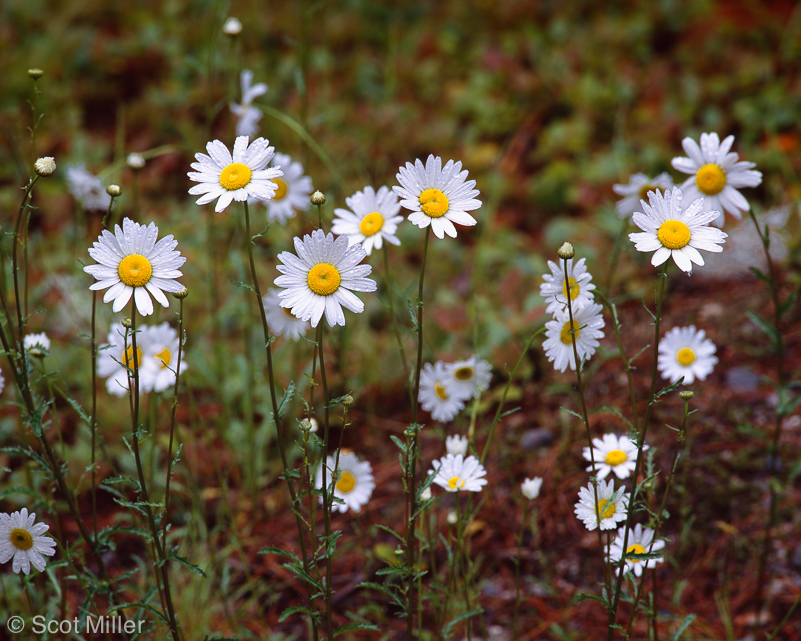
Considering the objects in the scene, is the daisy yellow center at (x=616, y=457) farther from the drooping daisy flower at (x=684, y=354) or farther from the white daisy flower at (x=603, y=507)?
the drooping daisy flower at (x=684, y=354)

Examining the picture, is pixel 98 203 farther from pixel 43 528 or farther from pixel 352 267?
pixel 352 267

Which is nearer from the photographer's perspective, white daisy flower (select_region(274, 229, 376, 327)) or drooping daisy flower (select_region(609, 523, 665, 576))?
white daisy flower (select_region(274, 229, 376, 327))

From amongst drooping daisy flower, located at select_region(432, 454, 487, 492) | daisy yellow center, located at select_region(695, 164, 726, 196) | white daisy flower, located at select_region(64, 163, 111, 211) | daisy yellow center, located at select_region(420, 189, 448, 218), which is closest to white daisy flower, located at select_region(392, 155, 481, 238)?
daisy yellow center, located at select_region(420, 189, 448, 218)

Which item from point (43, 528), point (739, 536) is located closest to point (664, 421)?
point (739, 536)

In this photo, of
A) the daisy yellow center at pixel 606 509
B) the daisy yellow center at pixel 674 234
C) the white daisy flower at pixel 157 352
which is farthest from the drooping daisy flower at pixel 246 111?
the daisy yellow center at pixel 606 509

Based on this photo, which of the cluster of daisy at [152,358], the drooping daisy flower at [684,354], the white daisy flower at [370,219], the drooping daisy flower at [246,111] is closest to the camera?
the white daisy flower at [370,219]

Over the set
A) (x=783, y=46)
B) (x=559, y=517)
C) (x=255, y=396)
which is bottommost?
(x=559, y=517)

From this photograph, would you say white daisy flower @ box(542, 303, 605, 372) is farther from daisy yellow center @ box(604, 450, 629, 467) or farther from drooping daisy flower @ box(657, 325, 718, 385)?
drooping daisy flower @ box(657, 325, 718, 385)
